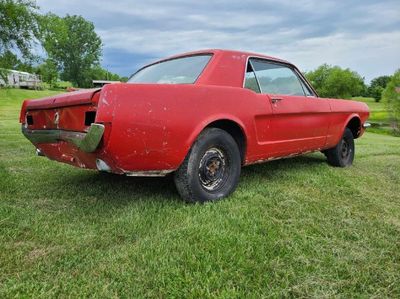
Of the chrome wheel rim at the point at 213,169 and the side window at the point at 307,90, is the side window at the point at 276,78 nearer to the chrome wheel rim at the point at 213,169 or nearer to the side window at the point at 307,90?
the side window at the point at 307,90

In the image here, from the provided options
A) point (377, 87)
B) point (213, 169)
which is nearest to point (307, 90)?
point (213, 169)

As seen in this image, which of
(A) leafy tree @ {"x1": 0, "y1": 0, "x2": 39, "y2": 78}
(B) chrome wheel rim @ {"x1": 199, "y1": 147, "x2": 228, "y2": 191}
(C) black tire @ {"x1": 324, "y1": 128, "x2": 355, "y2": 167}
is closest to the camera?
(B) chrome wheel rim @ {"x1": 199, "y1": 147, "x2": 228, "y2": 191}

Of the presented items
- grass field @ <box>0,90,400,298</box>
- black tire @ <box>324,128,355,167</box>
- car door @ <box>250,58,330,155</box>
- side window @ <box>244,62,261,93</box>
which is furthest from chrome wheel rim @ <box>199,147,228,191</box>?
black tire @ <box>324,128,355,167</box>

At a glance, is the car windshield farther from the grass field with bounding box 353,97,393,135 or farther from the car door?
the grass field with bounding box 353,97,393,135

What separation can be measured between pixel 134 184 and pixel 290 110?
190 cm

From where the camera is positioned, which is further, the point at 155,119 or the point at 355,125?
the point at 355,125

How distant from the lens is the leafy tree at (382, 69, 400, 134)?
49556mm

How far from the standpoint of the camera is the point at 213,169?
3.60 metres

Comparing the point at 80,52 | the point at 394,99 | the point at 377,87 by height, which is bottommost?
the point at 394,99

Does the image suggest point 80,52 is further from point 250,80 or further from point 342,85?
point 250,80

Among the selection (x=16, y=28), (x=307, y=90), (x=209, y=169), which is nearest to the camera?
(x=209, y=169)

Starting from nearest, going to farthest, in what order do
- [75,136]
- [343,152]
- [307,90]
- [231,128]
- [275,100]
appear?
[75,136], [231,128], [275,100], [307,90], [343,152]

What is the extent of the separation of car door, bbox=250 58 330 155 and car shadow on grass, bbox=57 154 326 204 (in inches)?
18.2

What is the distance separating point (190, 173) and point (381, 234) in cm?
155
